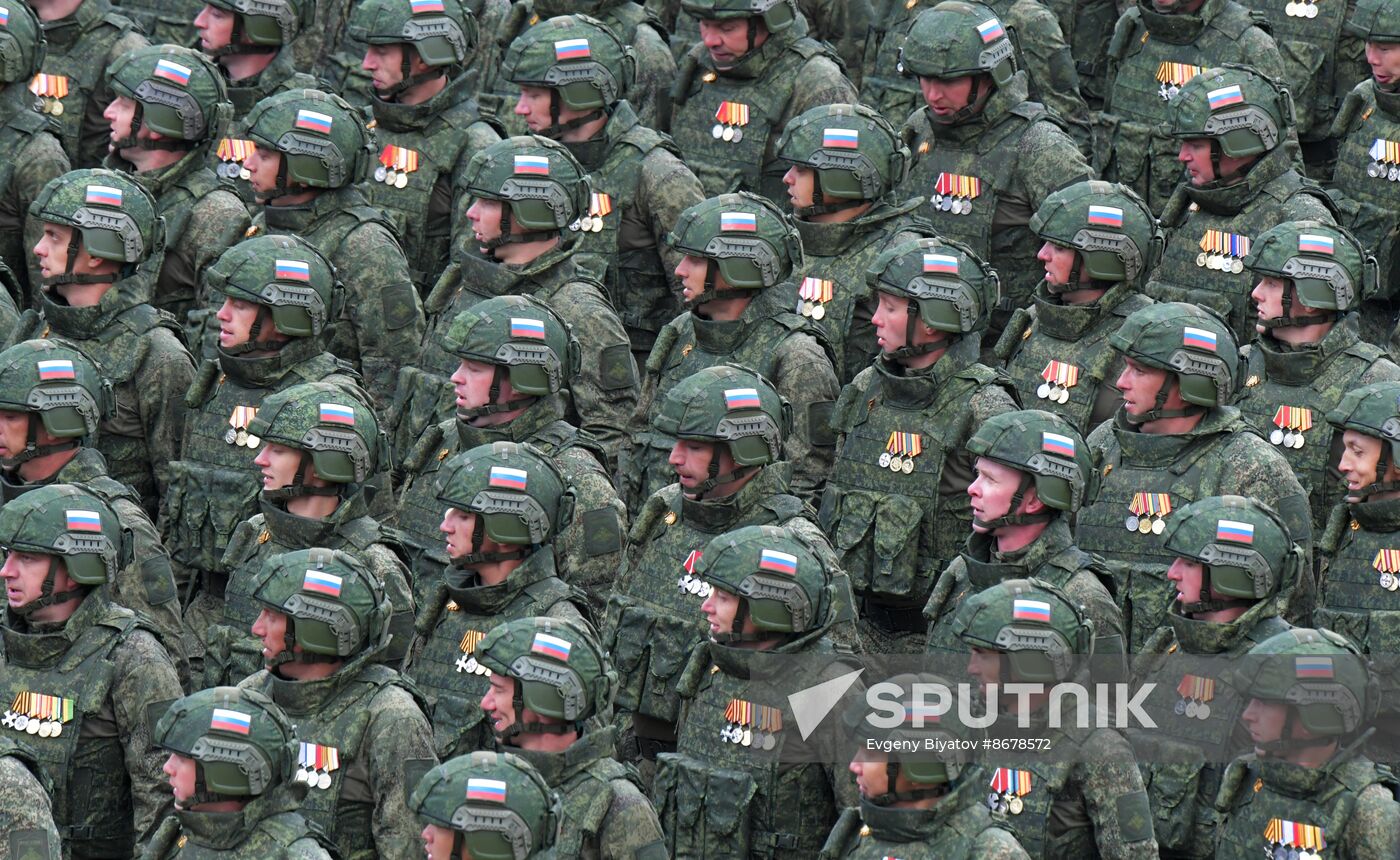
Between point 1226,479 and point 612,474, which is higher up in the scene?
point 1226,479

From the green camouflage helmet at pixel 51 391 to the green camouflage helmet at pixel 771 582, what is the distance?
5.17 meters

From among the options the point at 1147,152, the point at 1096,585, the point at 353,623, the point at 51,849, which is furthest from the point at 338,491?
the point at 1147,152

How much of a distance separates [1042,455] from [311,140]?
24.1 ft

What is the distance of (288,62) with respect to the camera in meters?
30.2

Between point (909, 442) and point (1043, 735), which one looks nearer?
point (1043, 735)

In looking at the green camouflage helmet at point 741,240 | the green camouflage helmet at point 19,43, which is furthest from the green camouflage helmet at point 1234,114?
the green camouflage helmet at point 19,43

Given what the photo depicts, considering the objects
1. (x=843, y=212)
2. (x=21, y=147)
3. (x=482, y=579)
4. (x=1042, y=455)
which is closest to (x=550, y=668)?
(x=482, y=579)

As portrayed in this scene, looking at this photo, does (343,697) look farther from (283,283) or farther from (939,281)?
(939,281)

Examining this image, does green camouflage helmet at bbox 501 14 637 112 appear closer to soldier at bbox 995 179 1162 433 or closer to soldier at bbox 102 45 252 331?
soldier at bbox 102 45 252 331

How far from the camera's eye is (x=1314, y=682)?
2161cm

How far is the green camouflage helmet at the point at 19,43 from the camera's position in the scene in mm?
29219

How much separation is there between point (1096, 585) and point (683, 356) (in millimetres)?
4506

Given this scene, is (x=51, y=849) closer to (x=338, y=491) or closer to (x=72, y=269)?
(x=338, y=491)

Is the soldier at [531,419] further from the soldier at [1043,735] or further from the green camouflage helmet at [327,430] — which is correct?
the soldier at [1043,735]
